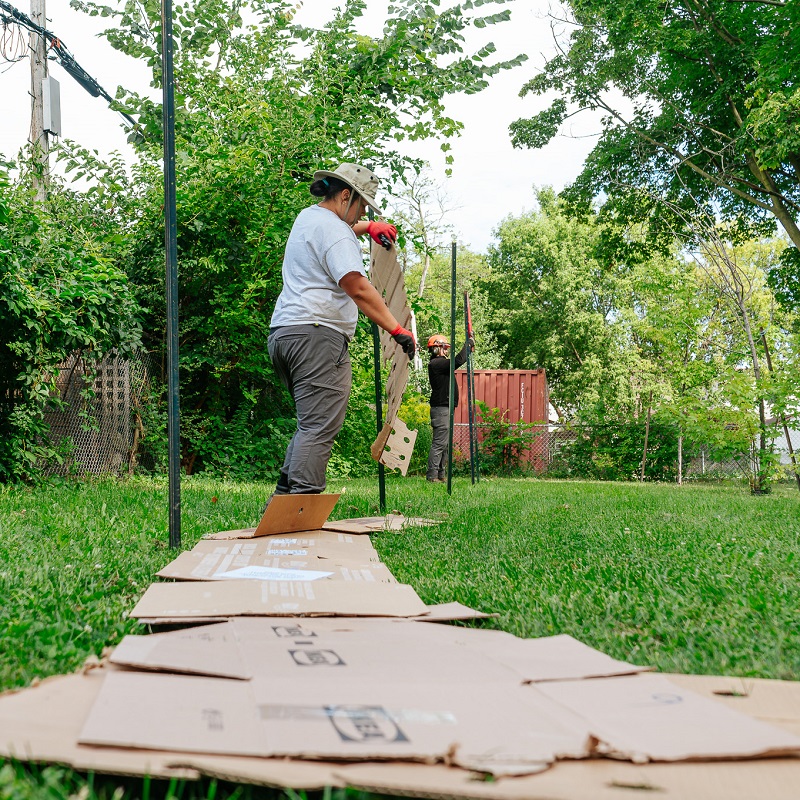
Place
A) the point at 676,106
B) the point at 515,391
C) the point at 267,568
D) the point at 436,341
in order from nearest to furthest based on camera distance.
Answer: the point at 267,568 → the point at 436,341 → the point at 676,106 → the point at 515,391

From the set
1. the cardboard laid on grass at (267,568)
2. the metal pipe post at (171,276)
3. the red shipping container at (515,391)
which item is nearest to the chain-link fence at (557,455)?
the red shipping container at (515,391)

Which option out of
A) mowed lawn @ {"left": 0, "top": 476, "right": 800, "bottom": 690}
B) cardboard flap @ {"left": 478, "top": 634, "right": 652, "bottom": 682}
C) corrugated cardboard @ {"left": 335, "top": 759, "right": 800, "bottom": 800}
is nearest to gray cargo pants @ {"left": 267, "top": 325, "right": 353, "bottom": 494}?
mowed lawn @ {"left": 0, "top": 476, "right": 800, "bottom": 690}

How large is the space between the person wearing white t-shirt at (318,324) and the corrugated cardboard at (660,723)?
2.37 meters

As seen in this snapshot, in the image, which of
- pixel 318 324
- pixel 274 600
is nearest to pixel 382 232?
pixel 318 324

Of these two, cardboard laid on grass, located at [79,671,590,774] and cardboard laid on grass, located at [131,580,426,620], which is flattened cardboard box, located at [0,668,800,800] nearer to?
cardboard laid on grass, located at [79,671,590,774]

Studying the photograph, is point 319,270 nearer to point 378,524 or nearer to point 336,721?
point 378,524

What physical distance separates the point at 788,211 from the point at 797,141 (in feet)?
16.7

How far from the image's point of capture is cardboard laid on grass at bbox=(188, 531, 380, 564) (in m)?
2.99

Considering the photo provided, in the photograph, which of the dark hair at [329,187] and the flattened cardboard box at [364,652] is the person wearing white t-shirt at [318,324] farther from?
the flattened cardboard box at [364,652]

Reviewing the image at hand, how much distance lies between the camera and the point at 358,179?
396cm

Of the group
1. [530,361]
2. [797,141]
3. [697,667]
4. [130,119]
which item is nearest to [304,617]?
[697,667]

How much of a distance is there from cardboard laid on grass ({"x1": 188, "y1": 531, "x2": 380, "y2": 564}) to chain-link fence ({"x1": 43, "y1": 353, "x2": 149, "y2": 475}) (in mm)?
3191

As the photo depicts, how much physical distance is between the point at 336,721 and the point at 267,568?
157 cm

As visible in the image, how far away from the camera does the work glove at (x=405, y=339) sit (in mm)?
3977
